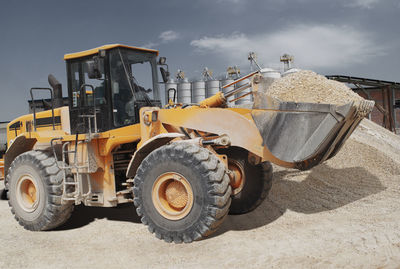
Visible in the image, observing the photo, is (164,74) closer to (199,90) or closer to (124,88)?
(124,88)

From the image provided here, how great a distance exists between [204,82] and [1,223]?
14146 mm

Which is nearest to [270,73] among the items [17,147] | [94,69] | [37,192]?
[17,147]

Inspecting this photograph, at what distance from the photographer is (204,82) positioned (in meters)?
19.9

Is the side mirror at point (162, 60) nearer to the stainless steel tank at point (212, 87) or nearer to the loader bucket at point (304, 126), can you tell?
the loader bucket at point (304, 126)

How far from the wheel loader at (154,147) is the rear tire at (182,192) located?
0.01 metres

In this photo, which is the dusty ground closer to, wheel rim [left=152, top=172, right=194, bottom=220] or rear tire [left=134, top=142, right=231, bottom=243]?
rear tire [left=134, top=142, right=231, bottom=243]

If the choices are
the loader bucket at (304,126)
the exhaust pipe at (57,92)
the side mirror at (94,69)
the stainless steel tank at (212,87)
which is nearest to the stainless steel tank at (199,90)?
the stainless steel tank at (212,87)

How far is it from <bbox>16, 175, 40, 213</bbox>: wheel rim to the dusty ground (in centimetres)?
40

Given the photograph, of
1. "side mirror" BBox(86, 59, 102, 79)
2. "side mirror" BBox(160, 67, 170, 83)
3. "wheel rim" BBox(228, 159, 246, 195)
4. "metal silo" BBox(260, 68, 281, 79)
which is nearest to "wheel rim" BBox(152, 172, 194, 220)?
"wheel rim" BBox(228, 159, 246, 195)

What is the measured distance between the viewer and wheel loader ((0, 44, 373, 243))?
4867mm

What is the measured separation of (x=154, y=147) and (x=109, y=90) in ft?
3.75

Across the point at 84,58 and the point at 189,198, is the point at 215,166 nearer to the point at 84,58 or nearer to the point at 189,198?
the point at 189,198

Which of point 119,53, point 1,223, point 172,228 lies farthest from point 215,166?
point 1,223

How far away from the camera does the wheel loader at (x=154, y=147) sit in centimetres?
487
